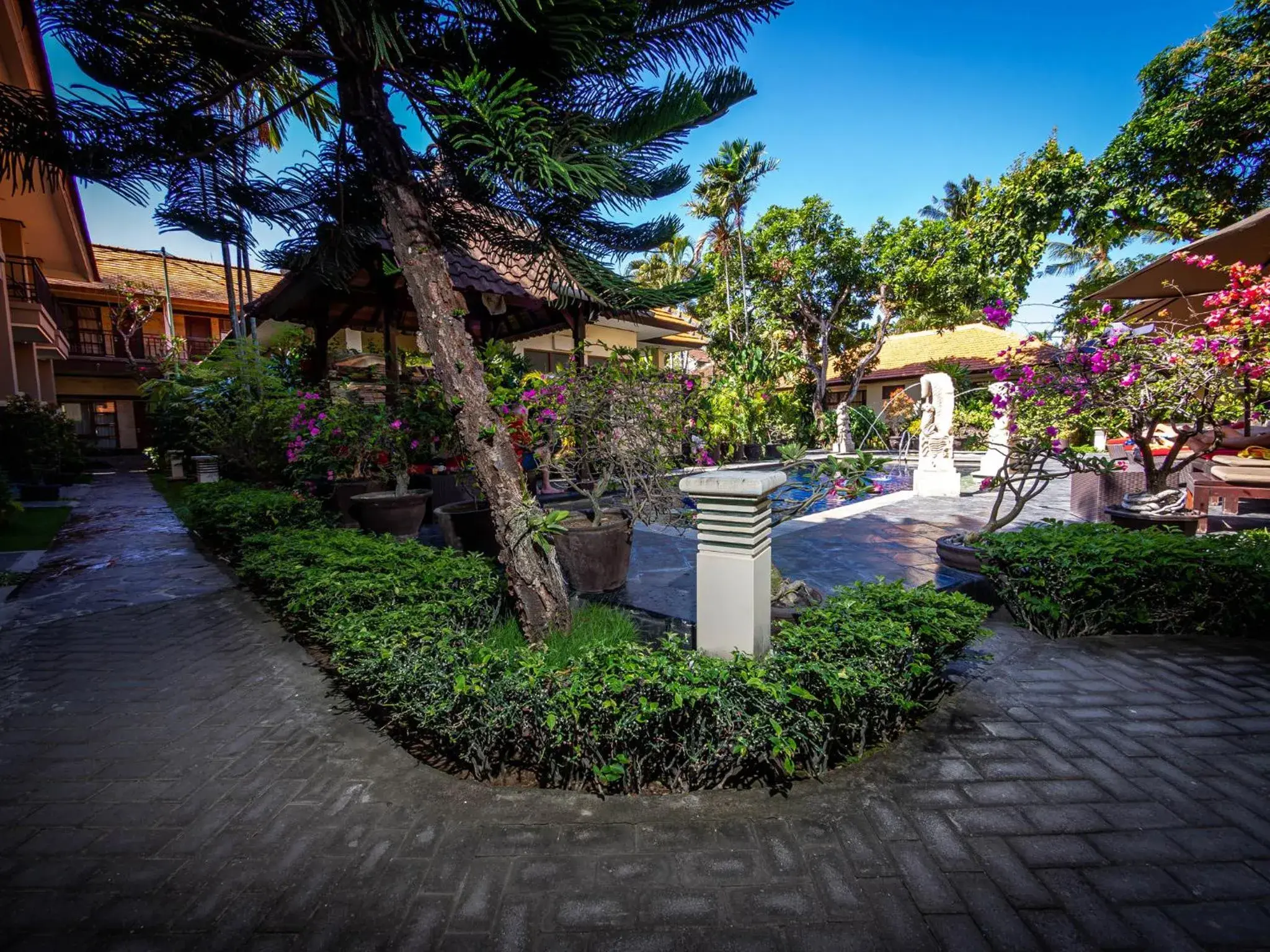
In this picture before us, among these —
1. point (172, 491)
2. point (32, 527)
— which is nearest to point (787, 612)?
point (32, 527)

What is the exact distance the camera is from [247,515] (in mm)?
6312

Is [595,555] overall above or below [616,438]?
below

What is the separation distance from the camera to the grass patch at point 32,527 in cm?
758

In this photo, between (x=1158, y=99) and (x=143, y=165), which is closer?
(x=143, y=165)

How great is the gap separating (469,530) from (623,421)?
2079 mm

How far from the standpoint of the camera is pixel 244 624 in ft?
15.1

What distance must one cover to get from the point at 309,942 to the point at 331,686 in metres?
1.97

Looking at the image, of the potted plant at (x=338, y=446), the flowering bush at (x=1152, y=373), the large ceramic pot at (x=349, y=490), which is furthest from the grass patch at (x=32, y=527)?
the flowering bush at (x=1152, y=373)

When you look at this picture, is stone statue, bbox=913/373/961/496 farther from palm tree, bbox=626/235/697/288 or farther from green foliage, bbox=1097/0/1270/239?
palm tree, bbox=626/235/697/288

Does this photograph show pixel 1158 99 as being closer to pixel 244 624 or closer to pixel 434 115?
pixel 434 115

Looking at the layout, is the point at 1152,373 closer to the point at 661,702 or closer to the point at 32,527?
the point at 661,702

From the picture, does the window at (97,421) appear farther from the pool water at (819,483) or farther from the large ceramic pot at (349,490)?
the pool water at (819,483)

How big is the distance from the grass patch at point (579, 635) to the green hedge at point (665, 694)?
82 mm

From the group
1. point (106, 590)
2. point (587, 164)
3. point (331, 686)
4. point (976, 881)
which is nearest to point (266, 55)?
point (587, 164)
